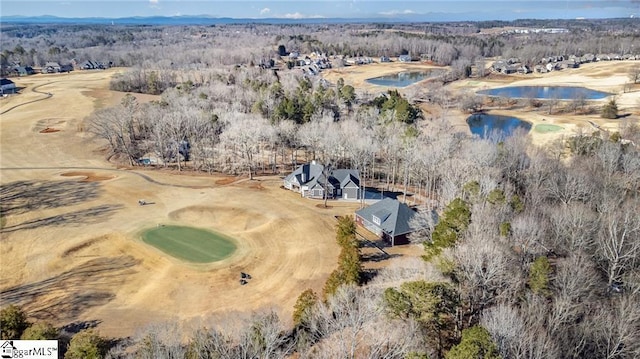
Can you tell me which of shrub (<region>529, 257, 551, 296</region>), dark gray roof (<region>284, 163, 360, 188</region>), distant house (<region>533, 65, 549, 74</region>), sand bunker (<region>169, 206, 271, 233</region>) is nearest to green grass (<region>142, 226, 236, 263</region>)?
sand bunker (<region>169, 206, 271, 233</region>)

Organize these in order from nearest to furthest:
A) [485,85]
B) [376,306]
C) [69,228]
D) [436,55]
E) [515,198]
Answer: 1. [376,306]
2. [515,198]
3. [69,228]
4. [485,85]
5. [436,55]

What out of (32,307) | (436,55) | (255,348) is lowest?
(32,307)

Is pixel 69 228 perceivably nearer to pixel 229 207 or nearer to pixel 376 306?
pixel 229 207

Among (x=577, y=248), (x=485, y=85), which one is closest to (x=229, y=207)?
(x=577, y=248)

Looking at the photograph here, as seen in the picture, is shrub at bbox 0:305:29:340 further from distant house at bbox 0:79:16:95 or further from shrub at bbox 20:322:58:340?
distant house at bbox 0:79:16:95

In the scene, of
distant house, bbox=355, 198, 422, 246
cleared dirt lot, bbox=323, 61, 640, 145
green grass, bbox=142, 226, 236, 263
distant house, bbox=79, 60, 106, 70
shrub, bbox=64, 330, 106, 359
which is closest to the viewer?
shrub, bbox=64, 330, 106, 359

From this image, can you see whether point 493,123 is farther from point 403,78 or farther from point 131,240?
point 131,240
